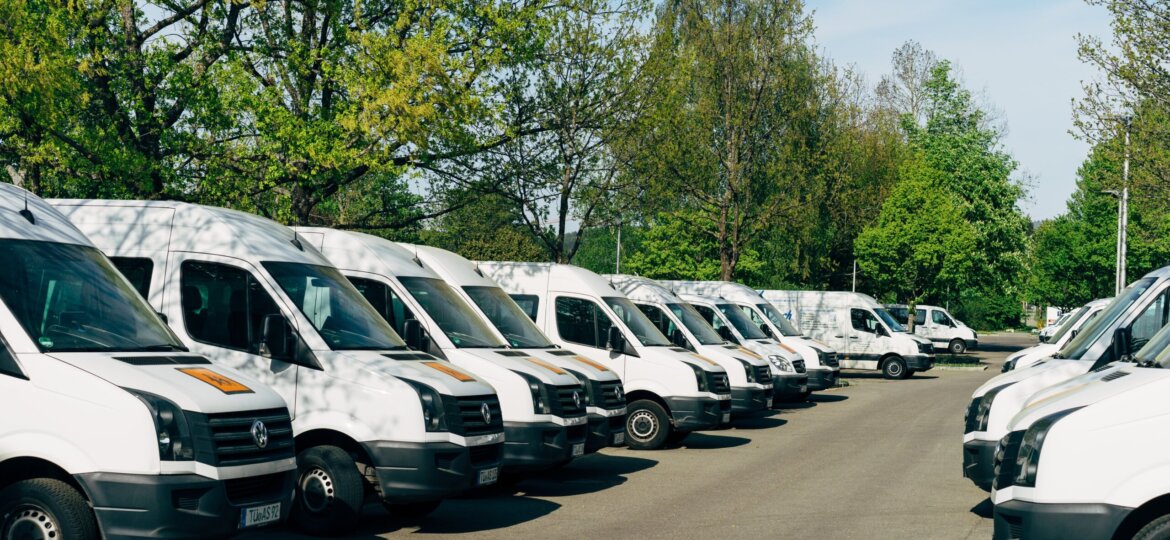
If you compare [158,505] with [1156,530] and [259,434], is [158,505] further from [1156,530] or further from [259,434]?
[1156,530]

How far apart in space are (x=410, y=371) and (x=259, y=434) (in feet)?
8.18

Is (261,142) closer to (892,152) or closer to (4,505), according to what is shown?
(4,505)

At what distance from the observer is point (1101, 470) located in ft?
20.8

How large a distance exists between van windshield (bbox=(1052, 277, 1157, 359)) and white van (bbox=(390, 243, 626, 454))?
466cm

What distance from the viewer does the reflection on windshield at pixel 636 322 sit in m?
16.4

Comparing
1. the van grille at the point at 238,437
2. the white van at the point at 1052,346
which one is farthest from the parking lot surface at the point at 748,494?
the van grille at the point at 238,437

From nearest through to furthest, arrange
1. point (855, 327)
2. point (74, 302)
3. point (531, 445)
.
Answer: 1. point (74, 302)
2. point (531, 445)
3. point (855, 327)

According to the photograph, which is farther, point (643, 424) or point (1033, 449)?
point (643, 424)

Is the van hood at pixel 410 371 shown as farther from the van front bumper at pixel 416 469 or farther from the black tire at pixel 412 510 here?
the black tire at pixel 412 510

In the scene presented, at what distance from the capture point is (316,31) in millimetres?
19797

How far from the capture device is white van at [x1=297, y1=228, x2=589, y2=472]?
11664mm

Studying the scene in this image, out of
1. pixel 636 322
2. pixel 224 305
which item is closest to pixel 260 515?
pixel 224 305

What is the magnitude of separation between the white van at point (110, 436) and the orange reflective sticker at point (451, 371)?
2.74m

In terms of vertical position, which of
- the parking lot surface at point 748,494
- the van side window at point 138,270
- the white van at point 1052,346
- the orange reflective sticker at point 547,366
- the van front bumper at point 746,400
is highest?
the van side window at point 138,270
